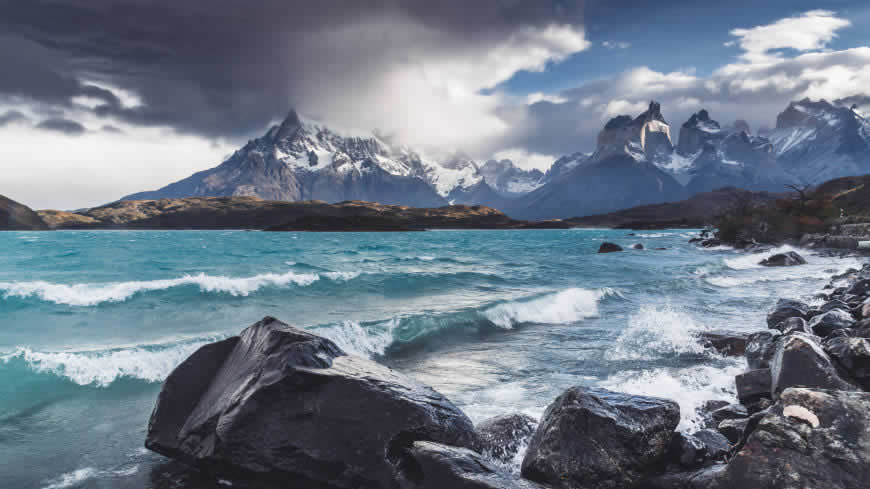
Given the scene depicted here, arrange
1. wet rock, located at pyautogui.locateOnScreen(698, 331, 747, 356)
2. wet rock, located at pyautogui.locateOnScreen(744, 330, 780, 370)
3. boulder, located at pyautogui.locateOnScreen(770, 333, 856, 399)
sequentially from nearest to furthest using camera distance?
boulder, located at pyautogui.locateOnScreen(770, 333, 856, 399), wet rock, located at pyautogui.locateOnScreen(744, 330, 780, 370), wet rock, located at pyautogui.locateOnScreen(698, 331, 747, 356)

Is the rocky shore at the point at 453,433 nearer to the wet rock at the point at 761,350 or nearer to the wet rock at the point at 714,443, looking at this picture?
the wet rock at the point at 714,443

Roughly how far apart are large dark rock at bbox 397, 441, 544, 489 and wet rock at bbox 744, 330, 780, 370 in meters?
8.72

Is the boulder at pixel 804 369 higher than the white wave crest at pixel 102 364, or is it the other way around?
the boulder at pixel 804 369

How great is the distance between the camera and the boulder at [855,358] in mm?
7656

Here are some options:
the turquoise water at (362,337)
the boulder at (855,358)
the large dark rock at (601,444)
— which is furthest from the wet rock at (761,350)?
the large dark rock at (601,444)

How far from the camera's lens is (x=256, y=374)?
6617 millimetres

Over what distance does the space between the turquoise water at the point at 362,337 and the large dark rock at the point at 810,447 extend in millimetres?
4034

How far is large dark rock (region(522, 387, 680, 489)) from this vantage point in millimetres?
5988

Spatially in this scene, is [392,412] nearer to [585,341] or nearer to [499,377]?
[499,377]

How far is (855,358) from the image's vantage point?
25.5 ft

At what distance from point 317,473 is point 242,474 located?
123 cm

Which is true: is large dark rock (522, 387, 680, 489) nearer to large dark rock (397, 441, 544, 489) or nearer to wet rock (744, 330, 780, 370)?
large dark rock (397, 441, 544, 489)

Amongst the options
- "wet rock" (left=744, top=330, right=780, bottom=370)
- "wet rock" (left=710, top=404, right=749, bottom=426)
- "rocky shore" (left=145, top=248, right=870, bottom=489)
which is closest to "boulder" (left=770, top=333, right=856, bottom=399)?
"rocky shore" (left=145, top=248, right=870, bottom=489)

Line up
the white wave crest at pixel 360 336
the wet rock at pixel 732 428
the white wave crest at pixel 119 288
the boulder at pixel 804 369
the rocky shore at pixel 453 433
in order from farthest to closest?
1. the white wave crest at pixel 119 288
2. the white wave crest at pixel 360 336
3. the boulder at pixel 804 369
4. the wet rock at pixel 732 428
5. the rocky shore at pixel 453 433
